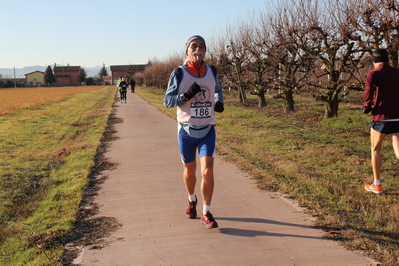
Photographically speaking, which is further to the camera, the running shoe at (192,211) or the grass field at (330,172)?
the running shoe at (192,211)

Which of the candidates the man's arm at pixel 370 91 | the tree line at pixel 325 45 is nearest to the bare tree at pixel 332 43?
the tree line at pixel 325 45

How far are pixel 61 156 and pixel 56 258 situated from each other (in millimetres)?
6190

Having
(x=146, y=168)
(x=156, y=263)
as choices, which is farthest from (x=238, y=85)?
(x=156, y=263)

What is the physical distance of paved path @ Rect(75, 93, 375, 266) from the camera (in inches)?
152

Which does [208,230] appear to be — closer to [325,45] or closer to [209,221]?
[209,221]

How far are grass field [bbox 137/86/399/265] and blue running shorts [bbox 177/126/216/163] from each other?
56.1 inches

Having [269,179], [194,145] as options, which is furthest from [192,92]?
[269,179]

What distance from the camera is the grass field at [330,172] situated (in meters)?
4.32

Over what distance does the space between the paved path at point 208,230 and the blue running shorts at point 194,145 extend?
0.75m

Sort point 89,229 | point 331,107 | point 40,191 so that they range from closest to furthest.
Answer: point 89,229 → point 40,191 → point 331,107

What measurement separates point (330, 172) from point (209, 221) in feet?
10.1

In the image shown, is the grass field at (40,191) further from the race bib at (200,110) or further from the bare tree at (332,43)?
the bare tree at (332,43)

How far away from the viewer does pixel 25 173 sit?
7.97 meters

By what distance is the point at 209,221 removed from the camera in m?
4.64
